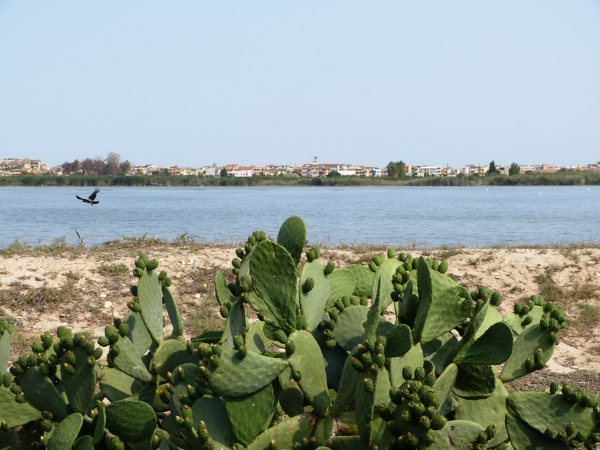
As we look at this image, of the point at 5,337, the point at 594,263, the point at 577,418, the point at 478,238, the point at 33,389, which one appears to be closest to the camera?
the point at 577,418

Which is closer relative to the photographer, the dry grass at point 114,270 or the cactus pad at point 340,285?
the cactus pad at point 340,285

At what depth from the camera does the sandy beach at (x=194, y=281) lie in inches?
307

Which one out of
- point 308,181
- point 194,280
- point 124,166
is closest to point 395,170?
point 308,181

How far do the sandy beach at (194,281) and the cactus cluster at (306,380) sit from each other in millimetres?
4598

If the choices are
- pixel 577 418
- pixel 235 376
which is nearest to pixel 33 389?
pixel 235 376

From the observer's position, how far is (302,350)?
208cm

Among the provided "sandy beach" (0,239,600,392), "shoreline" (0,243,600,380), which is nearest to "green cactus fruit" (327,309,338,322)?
"sandy beach" (0,239,600,392)

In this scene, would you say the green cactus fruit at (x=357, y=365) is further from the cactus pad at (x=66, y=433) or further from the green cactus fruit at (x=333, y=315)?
the cactus pad at (x=66, y=433)

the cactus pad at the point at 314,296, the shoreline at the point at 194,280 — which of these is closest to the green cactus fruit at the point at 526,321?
the cactus pad at the point at 314,296

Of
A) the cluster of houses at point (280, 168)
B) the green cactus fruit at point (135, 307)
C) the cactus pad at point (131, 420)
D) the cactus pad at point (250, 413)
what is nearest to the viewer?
the cactus pad at point (250, 413)

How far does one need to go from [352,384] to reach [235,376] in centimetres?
35

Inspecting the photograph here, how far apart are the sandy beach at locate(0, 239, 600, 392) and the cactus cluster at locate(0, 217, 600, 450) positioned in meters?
4.60

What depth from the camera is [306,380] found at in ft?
6.74

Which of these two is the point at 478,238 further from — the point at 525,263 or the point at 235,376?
the point at 235,376
